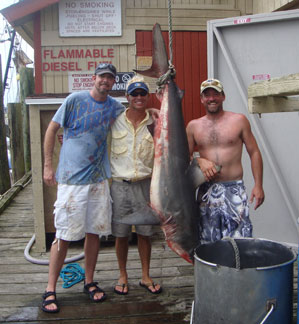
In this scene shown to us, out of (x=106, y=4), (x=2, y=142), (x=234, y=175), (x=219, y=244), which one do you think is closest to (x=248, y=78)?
(x=234, y=175)

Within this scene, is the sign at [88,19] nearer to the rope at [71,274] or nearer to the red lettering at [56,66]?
the red lettering at [56,66]

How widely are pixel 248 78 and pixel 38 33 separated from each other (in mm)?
3029

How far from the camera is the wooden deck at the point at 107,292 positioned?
9.18ft

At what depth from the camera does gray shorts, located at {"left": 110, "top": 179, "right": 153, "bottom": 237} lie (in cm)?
310

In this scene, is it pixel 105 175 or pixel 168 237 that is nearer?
pixel 168 237

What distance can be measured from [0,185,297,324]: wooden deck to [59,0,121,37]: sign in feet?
9.51

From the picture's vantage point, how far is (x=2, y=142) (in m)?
7.38

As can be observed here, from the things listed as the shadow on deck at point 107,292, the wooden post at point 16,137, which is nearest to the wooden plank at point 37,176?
the shadow on deck at point 107,292

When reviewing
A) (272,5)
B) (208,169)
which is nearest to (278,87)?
(208,169)

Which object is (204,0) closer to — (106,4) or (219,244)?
(106,4)

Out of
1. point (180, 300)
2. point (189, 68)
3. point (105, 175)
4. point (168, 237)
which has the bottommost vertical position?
point (180, 300)

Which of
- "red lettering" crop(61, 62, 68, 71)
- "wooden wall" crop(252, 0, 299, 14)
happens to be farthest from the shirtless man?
"red lettering" crop(61, 62, 68, 71)

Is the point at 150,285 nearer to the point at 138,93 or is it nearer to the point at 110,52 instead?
the point at 138,93

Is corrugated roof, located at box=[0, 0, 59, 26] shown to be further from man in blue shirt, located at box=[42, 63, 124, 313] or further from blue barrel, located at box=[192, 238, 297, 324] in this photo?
blue barrel, located at box=[192, 238, 297, 324]
